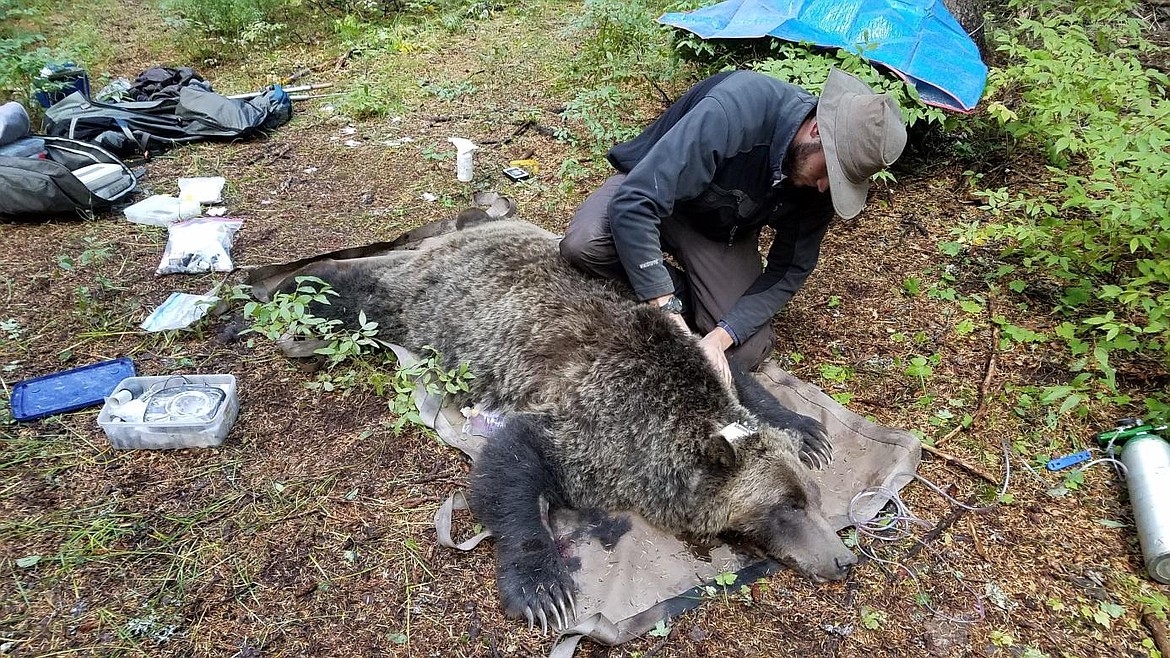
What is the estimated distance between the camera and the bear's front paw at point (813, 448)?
12.9ft

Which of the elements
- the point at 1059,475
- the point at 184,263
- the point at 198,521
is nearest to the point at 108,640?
the point at 198,521

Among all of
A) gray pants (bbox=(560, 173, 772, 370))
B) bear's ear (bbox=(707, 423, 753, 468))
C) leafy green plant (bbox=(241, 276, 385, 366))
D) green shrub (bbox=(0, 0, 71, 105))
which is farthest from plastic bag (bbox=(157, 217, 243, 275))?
bear's ear (bbox=(707, 423, 753, 468))

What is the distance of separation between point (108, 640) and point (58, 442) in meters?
1.42

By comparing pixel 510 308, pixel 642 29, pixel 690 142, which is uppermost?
pixel 690 142

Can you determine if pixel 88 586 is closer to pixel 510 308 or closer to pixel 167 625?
pixel 167 625

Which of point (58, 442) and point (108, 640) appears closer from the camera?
point (108, 640)

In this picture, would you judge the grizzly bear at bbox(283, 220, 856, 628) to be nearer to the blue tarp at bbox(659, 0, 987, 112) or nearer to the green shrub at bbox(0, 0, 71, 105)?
the blue tarp at bbox(659, 0, 987, 112)

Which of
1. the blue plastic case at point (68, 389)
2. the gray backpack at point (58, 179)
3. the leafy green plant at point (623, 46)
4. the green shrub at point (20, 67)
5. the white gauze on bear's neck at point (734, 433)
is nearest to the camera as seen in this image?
the white gauze on bear's neck at point (734, 433)

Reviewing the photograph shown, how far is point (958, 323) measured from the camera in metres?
4.70

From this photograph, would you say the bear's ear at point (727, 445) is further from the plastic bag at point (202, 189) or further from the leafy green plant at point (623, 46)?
the plastic bag at point (202, 189)

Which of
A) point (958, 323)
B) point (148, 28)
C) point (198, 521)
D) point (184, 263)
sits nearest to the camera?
point (198, 521)

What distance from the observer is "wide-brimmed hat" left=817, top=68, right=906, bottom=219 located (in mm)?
3232

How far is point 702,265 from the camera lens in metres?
4.57

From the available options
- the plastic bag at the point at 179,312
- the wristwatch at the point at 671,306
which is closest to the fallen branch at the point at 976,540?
the wristwatch at the point at 671,306
